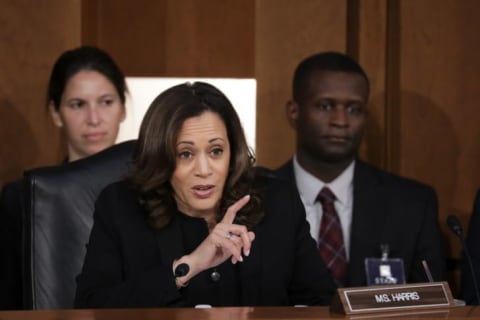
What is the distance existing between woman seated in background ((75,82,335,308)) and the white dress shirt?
1.02 metres

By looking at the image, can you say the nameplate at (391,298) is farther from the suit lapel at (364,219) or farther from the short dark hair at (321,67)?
the short dark hair at (321,67)

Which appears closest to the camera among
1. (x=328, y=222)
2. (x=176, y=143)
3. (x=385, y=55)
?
(x=176, y=143)

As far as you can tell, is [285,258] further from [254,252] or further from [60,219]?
[60,219]

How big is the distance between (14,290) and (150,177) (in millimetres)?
1033

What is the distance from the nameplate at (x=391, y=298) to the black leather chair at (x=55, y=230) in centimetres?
94

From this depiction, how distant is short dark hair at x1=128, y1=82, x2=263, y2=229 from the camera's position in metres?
2.55

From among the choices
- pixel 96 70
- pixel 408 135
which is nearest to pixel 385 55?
pixel 408 135

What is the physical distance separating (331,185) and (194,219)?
121cm

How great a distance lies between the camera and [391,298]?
1.90m

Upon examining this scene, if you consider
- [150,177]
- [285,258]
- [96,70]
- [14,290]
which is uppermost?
[96,70]

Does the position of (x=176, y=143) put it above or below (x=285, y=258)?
above

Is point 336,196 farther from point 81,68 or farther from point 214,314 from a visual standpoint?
point 214,314

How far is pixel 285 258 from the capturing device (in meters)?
2.63

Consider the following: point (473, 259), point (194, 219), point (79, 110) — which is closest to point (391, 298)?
point (194, 219)
